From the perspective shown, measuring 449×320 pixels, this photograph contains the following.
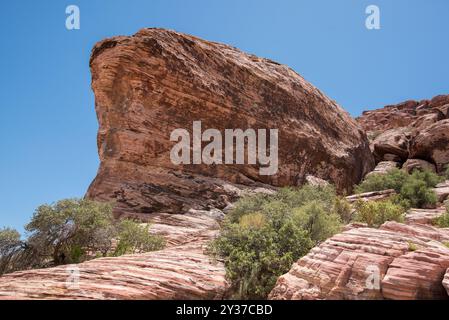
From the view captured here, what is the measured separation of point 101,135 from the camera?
20.2 metres

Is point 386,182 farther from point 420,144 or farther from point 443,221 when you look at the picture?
point 443,221

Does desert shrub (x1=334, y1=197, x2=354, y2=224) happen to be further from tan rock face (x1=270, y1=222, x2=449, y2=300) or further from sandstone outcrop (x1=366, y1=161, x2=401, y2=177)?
sandstone outcrop (x1=366, y1=161, x2=401, y2=177)

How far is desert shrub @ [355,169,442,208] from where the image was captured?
2272 cm

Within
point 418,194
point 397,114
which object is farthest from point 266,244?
point 397,114

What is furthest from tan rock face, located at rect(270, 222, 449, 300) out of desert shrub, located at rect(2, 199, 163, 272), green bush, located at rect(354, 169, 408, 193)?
green bush, located at rect(354, 169, 408, 193)

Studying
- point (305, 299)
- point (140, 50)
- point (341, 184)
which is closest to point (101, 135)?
point (140, 50)

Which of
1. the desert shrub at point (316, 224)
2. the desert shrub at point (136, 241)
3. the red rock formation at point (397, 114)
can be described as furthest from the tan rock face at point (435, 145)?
the desert shrub at point (136, 241)

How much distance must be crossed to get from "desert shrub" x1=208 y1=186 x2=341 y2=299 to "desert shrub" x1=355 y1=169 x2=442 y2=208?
12.0 meters

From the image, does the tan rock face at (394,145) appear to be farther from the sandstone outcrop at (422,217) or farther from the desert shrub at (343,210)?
the desert shrub at (343,210)

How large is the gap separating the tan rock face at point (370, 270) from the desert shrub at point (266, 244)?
0.95m

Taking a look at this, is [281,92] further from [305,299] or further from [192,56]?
[305,299]

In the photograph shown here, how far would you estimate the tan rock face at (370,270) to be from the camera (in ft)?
22.2

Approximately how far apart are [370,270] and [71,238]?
34.1 ft
